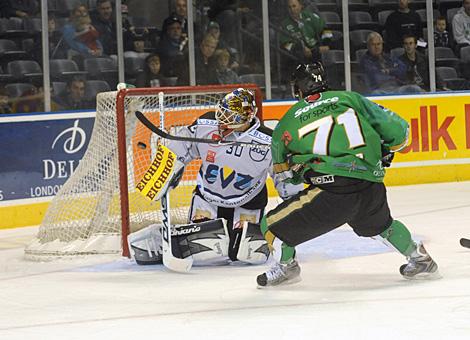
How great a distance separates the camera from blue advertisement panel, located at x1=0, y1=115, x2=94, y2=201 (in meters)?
7.55

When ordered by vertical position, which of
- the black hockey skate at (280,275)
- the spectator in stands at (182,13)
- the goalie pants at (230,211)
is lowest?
the black hockey skate at (280,275)

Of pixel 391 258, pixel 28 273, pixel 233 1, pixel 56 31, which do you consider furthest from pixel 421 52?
pixel 28 273

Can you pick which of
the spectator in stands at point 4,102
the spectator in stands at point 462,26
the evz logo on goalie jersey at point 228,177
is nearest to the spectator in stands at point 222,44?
the spectator in stands at point 4,102

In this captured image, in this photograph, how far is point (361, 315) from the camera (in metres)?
4.19

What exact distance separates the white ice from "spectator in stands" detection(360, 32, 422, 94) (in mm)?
3510

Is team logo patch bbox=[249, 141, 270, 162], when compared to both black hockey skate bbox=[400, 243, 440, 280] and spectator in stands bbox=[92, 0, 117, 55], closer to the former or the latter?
black hockey skate bbox=[400, 243, 440, 280]

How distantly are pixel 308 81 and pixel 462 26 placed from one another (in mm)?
5776

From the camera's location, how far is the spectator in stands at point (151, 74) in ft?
28.6

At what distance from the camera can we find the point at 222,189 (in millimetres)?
5715

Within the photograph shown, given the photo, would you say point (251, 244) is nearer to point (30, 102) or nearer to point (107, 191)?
point (107, 191)

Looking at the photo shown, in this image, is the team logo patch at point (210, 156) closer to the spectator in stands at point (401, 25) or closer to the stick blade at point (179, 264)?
the stick blade at point (179, 264)

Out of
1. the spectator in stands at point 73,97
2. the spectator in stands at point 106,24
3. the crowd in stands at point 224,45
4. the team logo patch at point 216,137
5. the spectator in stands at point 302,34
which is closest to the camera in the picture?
the team logo patch at point 216,137

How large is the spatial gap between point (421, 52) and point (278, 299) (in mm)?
5811

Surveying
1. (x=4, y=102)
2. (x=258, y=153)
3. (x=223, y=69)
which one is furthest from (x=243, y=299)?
(x=223, y=69)
